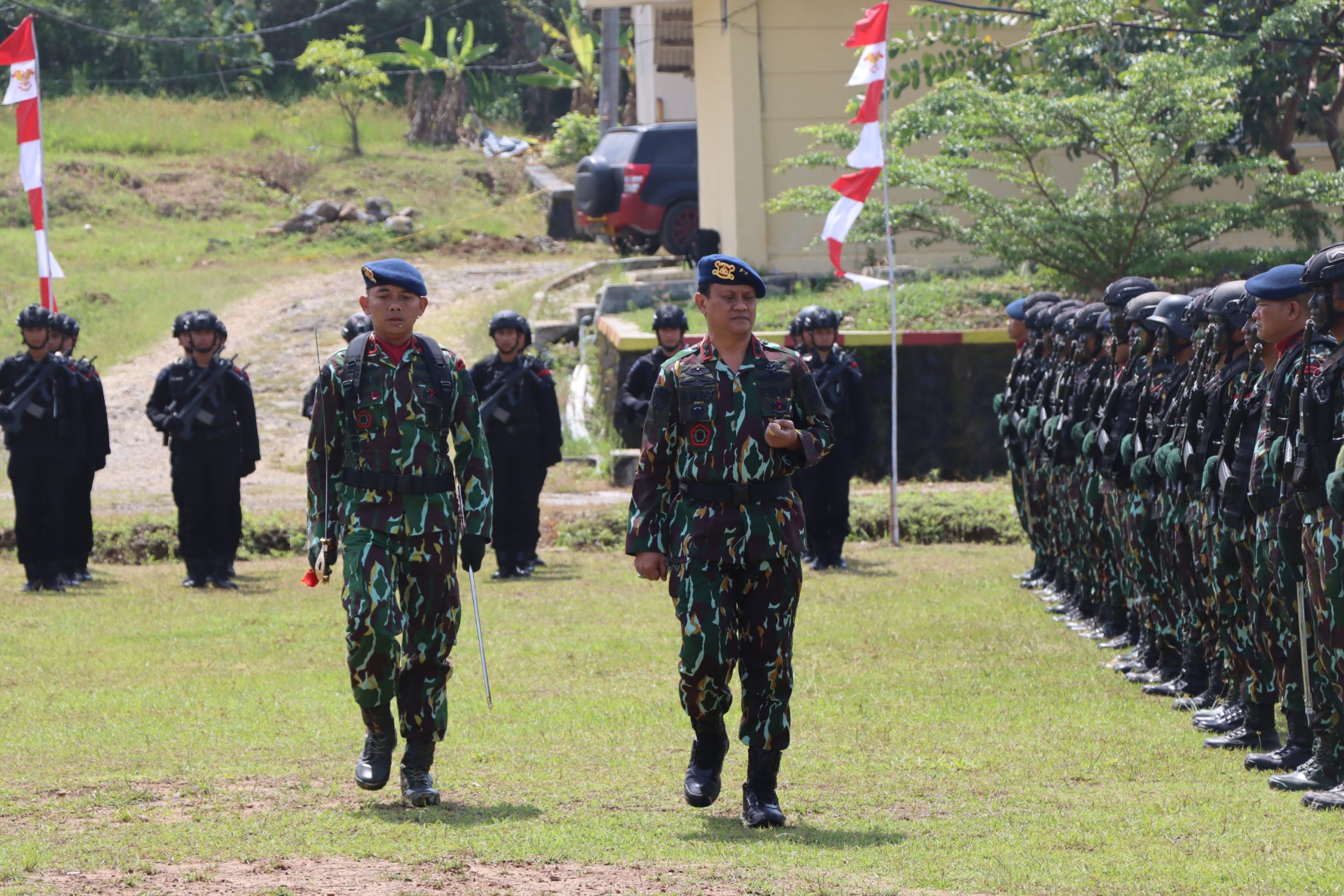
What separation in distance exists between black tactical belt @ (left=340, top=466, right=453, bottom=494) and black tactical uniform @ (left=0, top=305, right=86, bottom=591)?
7.57 meters

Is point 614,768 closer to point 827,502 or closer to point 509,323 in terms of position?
point 827,502

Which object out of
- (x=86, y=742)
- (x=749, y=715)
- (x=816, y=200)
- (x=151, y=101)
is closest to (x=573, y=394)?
(x=816, y=200)

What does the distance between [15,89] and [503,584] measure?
8.00 meters

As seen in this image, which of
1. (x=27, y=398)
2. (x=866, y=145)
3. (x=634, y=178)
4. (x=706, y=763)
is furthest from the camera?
(x=634, y=178)

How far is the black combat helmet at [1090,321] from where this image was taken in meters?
11.0

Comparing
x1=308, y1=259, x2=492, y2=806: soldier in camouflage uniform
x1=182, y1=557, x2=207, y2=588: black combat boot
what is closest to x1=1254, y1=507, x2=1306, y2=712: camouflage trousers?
x1=308, y1=259, x2=492, y2=806: soldier in camouflage uniform

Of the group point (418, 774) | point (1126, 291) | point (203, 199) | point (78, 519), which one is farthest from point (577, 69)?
point (418, 774)

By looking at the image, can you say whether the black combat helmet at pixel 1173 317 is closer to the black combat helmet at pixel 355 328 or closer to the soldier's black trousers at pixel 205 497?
the black combat helmet at pixel 355 328

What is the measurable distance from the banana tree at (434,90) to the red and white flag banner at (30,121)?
2917cm

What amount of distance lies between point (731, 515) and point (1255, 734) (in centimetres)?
311

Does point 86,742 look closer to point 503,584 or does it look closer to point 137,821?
point 137,821

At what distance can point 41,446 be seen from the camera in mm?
13477

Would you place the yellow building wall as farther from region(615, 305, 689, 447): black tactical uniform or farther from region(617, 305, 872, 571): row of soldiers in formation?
region(615, 305, 689, 447): black tactical uniform

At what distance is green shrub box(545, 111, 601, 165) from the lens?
140ft
